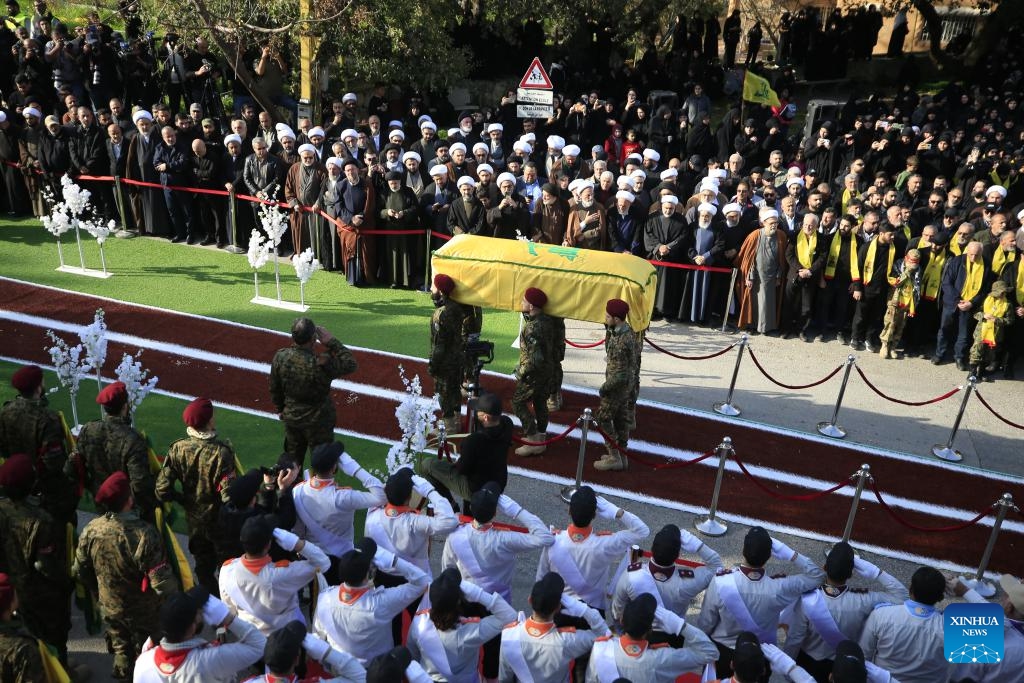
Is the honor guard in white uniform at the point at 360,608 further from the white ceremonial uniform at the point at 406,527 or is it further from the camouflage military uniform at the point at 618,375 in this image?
the camouflage military uniform at the point at 618,375

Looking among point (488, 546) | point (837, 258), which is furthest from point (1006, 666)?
point (837, 258)

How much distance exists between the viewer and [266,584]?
17.9ft

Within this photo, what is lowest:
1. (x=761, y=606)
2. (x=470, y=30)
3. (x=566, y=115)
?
(x=761, y=606)

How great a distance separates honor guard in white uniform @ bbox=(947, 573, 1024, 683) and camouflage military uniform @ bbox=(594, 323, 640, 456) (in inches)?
135

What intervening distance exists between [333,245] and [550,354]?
5.17 metres

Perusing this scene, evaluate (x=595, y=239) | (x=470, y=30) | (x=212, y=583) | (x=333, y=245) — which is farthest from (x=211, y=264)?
(x=470, y=30)

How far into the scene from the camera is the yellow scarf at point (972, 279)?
1115cm

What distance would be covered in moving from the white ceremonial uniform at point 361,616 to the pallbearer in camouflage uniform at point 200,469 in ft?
4.97

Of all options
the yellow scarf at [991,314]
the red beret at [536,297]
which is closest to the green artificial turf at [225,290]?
the red beret at [536,297]

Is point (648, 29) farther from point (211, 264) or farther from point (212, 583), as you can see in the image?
point (212, 583)

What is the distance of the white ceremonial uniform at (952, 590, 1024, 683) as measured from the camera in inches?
214

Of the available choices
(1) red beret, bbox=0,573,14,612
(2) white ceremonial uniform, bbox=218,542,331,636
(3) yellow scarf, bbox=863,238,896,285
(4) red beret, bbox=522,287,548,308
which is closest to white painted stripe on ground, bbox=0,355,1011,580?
(4) red beret, bbox=522,287,548,308

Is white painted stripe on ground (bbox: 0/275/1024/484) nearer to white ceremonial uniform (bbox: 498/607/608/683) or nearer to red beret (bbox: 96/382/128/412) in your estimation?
red beret (bbox: 96/382/128/412)

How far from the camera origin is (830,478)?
9234 millimetres
